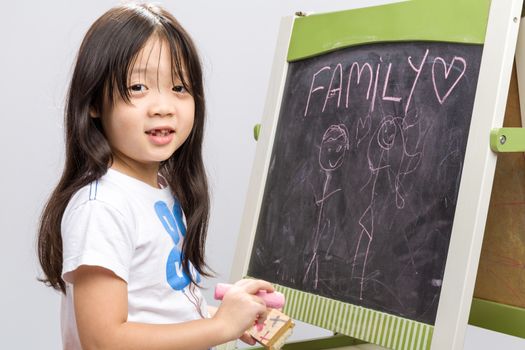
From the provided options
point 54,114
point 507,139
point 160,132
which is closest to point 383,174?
point 507,139

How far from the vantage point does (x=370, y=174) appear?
1627mm

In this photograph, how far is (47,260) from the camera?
128 centimetres

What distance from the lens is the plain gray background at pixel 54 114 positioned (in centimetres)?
244

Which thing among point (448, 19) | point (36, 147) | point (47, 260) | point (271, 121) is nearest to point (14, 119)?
point (36, 147)

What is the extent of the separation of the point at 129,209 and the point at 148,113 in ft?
0.46

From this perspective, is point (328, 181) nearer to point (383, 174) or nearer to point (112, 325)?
point (383, 174)

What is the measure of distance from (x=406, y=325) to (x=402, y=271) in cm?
10

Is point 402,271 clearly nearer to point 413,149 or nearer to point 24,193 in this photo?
point 413,149

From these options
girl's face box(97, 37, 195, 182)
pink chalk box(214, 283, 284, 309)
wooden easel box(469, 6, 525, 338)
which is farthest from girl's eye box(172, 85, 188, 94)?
wooden easel box(469, 6, 525, 338)

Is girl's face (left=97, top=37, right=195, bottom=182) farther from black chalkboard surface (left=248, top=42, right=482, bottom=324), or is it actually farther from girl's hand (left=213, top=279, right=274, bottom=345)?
black chalkboard surface (left=248, top=42, right=482, bottom=324)

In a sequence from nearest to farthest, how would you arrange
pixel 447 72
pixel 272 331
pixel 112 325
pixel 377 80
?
pixel 112 325
pixel 272 331
pixel 447 72
pixel 377 80

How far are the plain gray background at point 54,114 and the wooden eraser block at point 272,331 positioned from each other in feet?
4.08

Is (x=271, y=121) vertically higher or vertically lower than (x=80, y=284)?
higher

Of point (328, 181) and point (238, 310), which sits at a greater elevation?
point (328, 181)
